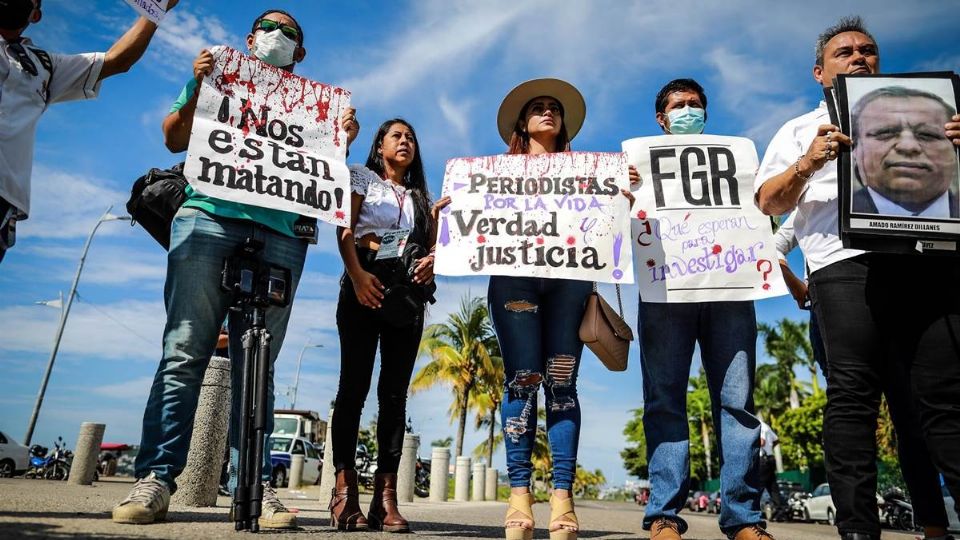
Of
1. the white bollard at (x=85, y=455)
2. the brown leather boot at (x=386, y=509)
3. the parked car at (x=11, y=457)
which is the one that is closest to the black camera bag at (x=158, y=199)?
the brown leather boot at (x=386, y=509)

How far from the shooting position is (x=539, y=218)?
3.89 meters

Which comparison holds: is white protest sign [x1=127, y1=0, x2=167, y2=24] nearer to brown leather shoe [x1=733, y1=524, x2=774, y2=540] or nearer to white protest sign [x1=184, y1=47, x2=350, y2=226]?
white protest sign [x1=184, y1=47, x2=350, y2=226]

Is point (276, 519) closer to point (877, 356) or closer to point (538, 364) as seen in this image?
point (538, 364)

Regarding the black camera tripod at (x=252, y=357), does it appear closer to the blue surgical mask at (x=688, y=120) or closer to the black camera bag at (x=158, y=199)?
the black camera bag at (x=158, y=199)

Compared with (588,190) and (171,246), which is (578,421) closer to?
(588,190)

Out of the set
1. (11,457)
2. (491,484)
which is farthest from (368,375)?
(491,484)

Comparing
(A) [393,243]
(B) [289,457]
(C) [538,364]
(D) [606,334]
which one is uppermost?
(A) [393,243]

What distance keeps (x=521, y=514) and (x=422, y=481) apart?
922 inches

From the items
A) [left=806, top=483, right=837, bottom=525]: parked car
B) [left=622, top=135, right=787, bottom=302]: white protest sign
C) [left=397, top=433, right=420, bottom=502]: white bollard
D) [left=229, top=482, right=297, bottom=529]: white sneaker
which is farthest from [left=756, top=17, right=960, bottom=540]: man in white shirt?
[left=806, top=483, right=837, bottom=525]: parked car

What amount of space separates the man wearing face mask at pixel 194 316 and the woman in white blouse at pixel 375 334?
1.06 ft

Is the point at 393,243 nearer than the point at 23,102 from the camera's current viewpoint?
No

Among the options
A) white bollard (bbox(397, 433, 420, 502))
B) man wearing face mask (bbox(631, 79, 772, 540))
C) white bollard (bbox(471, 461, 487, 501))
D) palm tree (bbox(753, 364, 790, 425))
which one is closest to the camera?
man wearing face mask (bbox(631, 79, 772, 540))

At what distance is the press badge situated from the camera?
13.0 ft

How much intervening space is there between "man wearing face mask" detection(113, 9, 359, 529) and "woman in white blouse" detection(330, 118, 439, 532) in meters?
0.32
